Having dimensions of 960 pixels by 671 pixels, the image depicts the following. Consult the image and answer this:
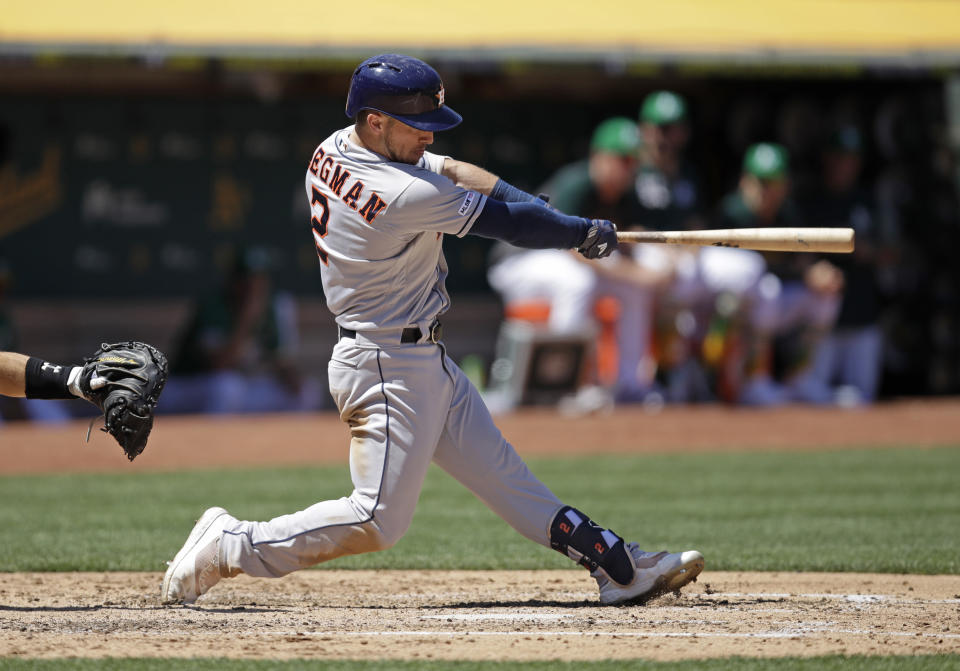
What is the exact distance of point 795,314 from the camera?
396 inches

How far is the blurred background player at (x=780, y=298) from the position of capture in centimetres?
948

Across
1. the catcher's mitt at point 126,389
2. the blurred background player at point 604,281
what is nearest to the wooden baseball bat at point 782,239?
the catcher's mitt at point 126,389

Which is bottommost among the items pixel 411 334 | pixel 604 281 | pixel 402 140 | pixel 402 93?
pixel 411 334

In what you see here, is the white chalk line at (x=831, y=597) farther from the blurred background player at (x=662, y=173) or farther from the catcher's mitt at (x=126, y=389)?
the blurred background player at (x=662, y=173)

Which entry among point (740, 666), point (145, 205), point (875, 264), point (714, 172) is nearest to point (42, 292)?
point (145, 205)

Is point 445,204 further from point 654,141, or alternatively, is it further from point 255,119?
point 255,119

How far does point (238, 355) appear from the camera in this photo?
32.4 feet

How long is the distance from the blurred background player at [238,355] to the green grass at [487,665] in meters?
6.71

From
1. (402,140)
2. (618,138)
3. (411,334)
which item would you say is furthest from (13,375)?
(618,138)

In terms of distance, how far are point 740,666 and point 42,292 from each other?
851 centimetres

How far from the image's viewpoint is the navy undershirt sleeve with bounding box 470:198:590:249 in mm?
3748

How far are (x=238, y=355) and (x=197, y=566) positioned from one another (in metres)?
5.96

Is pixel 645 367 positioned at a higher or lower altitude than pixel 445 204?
lower

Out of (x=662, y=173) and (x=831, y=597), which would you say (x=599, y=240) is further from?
(x=662, y=173)
